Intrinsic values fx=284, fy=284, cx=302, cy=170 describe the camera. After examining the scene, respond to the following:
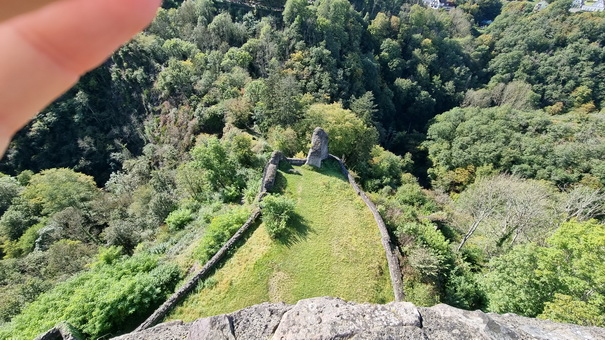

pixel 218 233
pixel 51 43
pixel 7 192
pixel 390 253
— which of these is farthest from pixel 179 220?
pixel 7 192

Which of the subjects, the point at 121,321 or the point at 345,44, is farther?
the point at 345,44

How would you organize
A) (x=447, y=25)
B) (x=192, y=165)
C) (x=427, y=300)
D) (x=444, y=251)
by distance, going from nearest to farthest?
(x=427, y=300) < (x=444, y=251) < (x=192, y=165) < (x=447, y=25)

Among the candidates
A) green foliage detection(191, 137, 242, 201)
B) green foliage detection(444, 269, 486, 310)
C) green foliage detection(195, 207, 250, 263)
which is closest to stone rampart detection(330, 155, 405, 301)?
green foliage detection(444, 269, 486, 310)

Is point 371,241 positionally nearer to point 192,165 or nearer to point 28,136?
point 192,165

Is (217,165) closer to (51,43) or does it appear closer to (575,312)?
(575,312)

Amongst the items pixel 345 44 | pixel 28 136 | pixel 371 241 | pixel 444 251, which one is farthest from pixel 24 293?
pixel 345 44

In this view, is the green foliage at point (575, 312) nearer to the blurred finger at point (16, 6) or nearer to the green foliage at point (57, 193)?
the blurred finger at point (16, 6)
